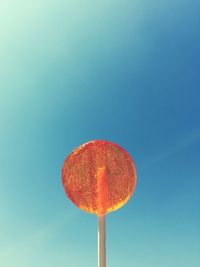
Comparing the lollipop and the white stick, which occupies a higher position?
the lollipop

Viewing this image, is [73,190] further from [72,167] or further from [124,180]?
[124,180]

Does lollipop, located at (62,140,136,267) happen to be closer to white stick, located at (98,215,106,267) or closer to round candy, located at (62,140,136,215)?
round candy, located at (62,140,136,215)

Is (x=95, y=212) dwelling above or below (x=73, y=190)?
below

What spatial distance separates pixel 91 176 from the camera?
17.5ft

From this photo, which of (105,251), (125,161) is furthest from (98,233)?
(125,161)

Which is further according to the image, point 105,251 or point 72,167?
point 72,167

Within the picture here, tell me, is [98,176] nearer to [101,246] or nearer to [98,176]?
[98,176]

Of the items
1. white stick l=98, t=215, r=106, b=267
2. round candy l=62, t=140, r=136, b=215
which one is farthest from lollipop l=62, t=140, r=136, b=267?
white stick l=98, t=215, r=106, b=267

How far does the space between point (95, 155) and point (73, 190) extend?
0.76 m

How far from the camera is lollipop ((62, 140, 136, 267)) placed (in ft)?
17.3

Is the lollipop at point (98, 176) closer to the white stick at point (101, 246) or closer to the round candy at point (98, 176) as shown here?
the round candy at point (98, 176)

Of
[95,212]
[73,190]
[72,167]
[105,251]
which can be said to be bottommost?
[105,251]

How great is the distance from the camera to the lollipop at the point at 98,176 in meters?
5.27

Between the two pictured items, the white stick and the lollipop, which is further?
the lollipop
